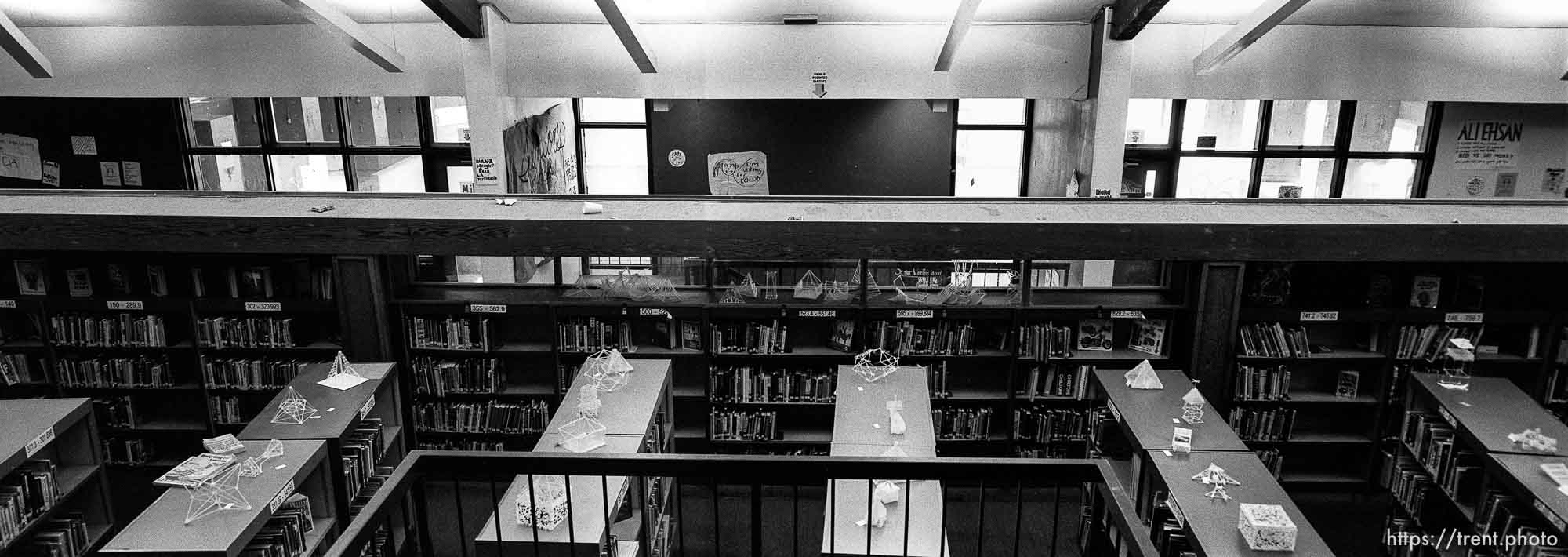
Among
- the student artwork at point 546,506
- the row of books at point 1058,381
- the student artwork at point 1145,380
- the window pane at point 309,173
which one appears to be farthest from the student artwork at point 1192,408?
the window pane at point 309,173

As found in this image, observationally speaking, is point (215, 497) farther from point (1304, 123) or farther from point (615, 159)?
point (1304, 123)

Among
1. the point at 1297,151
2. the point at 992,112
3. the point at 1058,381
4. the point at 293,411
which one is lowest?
the point at 1058,381

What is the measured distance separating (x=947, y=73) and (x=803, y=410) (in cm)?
369

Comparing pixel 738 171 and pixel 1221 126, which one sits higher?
pixel 1221 126

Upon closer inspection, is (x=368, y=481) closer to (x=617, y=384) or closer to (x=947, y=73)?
(x=617, y=384)

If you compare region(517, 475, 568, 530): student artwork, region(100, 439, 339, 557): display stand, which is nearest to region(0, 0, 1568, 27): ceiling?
region(100, 439, 339, 557): display stand

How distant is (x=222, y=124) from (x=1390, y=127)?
1248 cm

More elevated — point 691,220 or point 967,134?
point 967,134

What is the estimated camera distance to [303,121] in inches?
381

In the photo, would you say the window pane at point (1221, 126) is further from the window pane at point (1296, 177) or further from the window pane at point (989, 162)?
the window pane at point (989, 162)

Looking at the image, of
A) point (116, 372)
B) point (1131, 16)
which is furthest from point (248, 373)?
point (1131, 16)

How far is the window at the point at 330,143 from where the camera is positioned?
9570 millimetres

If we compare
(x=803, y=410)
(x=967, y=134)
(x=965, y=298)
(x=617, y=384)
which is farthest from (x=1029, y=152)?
(x=617, y=384)

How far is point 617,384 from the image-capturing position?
580 centimetres
